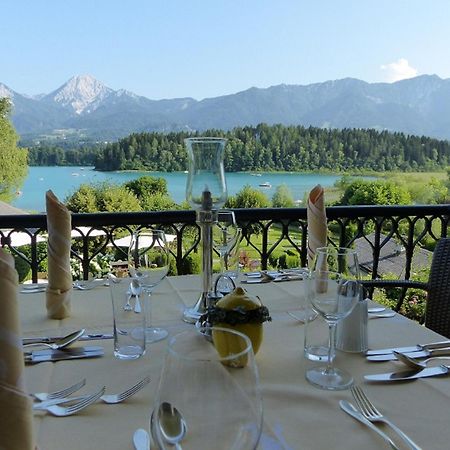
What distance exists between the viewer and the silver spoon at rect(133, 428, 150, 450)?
716 millimetres

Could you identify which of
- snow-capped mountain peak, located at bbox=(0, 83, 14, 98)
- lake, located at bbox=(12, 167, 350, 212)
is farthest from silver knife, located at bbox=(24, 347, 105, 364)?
snow-capped mountain peak, located at bbox=(0, 83, 14, 98)

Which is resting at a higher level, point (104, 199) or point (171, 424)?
point (171, 424)

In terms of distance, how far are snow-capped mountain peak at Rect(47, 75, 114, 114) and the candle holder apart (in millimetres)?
25204

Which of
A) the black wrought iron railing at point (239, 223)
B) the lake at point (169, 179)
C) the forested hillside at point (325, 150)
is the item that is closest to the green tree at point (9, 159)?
the lake at point (169, 179)

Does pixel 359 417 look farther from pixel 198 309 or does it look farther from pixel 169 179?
pixel 169 179

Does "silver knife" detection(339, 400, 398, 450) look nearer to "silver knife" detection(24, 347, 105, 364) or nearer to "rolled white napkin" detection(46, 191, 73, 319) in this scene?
"silver knife" detection(24, 347, 105, 364)

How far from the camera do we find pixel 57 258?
132 cm

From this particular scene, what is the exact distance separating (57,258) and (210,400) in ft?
3.16

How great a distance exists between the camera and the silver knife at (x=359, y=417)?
2.46ft

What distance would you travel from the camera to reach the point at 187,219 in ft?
8.01

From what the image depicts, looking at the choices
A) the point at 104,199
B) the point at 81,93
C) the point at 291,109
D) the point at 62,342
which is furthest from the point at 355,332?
the point at 81,93

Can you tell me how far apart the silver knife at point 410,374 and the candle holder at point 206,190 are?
1.56 ft

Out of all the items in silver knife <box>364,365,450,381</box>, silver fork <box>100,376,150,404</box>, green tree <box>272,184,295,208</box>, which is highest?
silver knife <box>364,365,450,381</box>

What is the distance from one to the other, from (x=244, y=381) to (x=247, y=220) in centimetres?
205
